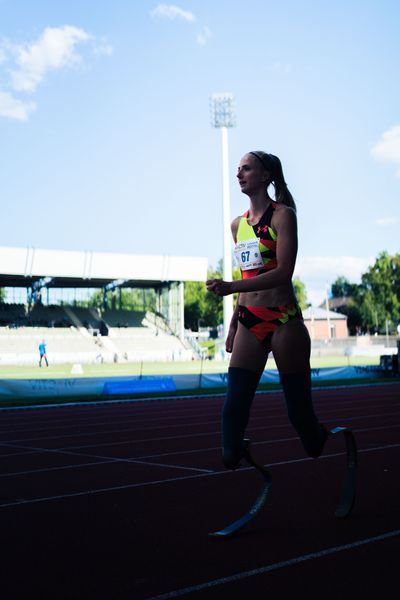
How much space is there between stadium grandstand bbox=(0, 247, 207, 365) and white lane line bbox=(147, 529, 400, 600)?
163 feet

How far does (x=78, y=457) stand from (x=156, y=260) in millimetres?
58588

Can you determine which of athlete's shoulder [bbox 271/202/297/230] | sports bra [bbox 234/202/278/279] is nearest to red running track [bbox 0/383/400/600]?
sports bra [bbox 234/202/278/279]

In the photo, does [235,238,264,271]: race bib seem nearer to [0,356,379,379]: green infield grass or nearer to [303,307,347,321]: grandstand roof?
[0,356,379,379]: green infield grass

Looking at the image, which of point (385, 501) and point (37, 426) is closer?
point (385, 501)

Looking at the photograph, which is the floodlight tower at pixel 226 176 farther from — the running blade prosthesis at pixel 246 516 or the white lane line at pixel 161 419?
the running blade prosthesis at pixel 246 516

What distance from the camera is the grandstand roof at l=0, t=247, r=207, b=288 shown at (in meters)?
61.0

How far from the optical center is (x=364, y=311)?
109875 mm

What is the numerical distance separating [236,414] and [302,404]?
418 mm

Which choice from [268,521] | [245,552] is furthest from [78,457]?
[245,552]

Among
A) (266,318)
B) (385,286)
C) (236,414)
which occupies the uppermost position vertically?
(385,286)

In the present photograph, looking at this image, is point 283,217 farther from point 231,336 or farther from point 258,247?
point 231,336

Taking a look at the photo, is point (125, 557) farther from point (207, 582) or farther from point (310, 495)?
point (310, 495)

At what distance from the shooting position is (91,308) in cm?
6994

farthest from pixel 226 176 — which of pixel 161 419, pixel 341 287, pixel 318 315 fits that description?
pixel 341 287
